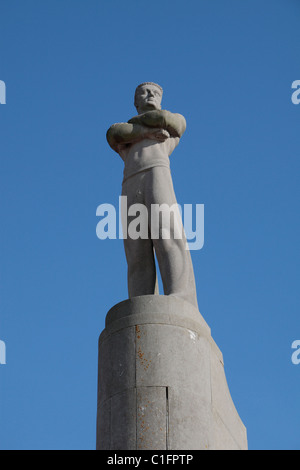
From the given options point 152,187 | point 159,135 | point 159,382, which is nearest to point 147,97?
point 159,135

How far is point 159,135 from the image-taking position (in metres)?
12.4

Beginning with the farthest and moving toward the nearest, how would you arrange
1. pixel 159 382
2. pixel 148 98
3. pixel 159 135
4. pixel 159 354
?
pixel 148 98 → pixel 159 135 → pixel 159 354 → pixel 159 382

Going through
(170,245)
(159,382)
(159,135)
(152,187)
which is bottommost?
(159,382)

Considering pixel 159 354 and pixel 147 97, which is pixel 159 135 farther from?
pixel 159 354

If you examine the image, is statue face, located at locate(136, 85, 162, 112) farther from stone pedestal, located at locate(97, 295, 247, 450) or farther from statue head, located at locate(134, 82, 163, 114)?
stone pedestal, located at locate(97, 295, 247, 450)

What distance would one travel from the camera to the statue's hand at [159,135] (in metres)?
12.4

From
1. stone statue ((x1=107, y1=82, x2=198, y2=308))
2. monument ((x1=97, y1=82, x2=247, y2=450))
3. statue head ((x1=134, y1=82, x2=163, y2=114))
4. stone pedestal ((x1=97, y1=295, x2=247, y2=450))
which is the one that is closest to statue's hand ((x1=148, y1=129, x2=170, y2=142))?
stone statue ((x1=107, y1=82, x2=198, y2=308))

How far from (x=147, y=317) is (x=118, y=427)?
4.43 ft

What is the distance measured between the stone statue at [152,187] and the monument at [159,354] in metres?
0.01

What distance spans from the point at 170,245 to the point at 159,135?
74.1 inches

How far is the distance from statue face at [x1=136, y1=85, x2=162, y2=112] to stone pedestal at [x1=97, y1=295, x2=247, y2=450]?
3.75m

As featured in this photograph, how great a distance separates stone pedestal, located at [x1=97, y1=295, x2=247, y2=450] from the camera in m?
9.36
